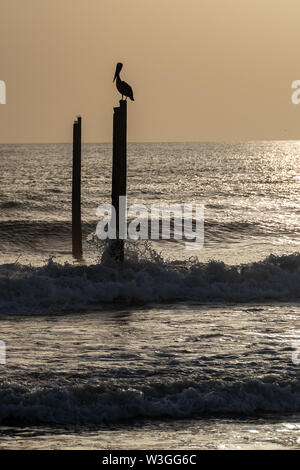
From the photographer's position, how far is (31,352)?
1096 cm

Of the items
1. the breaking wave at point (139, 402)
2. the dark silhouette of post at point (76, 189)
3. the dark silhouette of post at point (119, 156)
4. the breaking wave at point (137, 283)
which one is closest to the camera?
the breaking wave at point (139, 402)

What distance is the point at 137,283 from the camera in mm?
17250

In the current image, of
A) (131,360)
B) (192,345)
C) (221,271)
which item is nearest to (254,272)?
(221,271)

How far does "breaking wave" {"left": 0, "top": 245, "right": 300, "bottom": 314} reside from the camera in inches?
632

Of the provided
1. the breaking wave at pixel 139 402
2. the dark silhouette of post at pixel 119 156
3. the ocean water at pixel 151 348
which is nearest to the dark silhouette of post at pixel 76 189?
the ocean water at pixel 151 348

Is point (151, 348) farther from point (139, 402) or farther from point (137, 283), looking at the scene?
point (137, 283)

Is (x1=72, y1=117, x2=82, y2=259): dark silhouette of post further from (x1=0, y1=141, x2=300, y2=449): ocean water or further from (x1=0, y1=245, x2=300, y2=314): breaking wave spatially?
(x1=0, y1=245, x2=300, y2=314): breaking wave

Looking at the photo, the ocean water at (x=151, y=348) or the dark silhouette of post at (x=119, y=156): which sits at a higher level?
the dark silhouette of post at (x=119, y=156)

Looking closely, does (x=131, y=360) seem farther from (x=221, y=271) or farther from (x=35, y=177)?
(x=35, y=177)

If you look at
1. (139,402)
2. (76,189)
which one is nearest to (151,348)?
(139,402)

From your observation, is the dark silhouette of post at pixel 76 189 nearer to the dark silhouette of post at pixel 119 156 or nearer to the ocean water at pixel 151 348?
the ocean water at pixel 151 348

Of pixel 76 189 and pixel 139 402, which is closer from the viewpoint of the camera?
pixel 139 402

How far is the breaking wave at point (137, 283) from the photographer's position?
52.6 ft

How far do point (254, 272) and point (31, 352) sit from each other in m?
8.59
